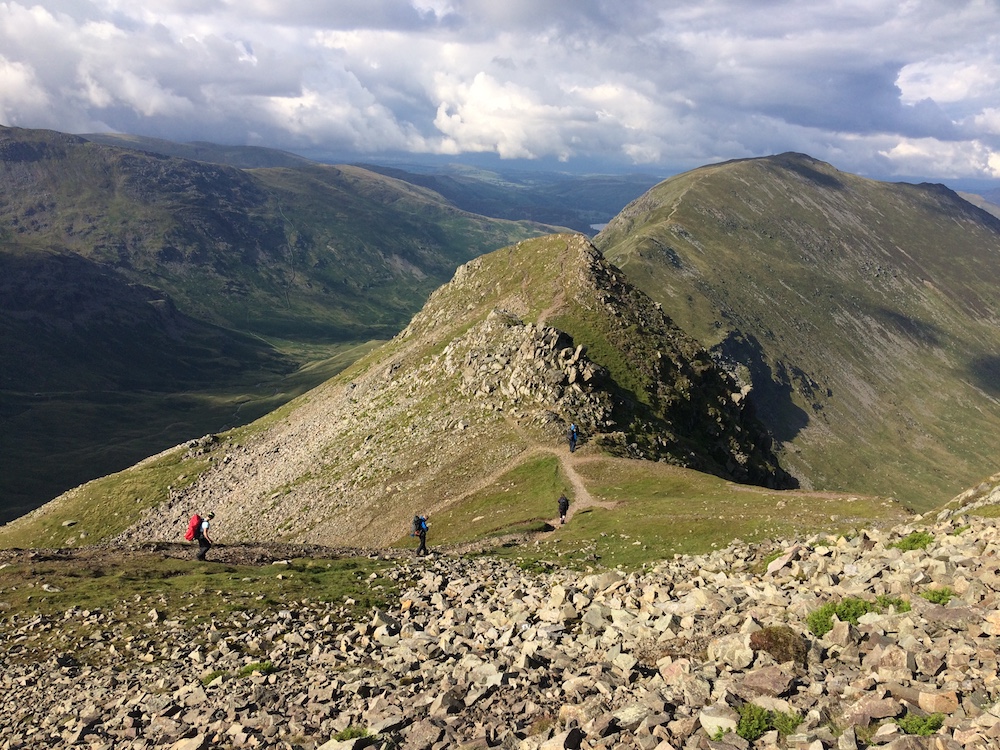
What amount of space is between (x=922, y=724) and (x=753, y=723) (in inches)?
144

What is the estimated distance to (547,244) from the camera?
122 metres

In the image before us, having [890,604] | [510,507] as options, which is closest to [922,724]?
[890,604]

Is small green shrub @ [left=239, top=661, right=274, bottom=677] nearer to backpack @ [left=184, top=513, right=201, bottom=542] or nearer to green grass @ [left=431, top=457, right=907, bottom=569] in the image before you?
green grass @ [left=431, top=457, right=907, bottom=569]

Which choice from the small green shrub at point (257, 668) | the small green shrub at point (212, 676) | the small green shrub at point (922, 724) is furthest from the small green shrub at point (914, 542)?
the small green shrub at point (212, 676)

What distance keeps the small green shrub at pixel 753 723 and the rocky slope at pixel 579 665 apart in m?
0.07

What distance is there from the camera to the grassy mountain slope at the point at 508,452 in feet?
185

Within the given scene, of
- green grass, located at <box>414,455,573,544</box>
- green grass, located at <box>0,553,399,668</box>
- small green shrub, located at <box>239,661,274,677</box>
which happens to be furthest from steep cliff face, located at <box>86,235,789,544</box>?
small green shrub, located at <box>239,661,274,677</box>

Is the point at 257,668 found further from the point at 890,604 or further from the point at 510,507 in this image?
the point at 510,507

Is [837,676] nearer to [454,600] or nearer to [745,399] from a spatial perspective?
[454,600]

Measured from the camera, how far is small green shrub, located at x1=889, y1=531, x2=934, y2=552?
84.4ft

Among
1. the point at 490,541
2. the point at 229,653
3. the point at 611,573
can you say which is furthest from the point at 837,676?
the point at 490,541

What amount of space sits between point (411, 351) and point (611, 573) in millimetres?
81170

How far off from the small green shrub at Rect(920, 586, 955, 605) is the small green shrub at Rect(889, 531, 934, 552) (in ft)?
20.2

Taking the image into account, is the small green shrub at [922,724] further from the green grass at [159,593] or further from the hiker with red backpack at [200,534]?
the hiker with red backpack at [200,534]
